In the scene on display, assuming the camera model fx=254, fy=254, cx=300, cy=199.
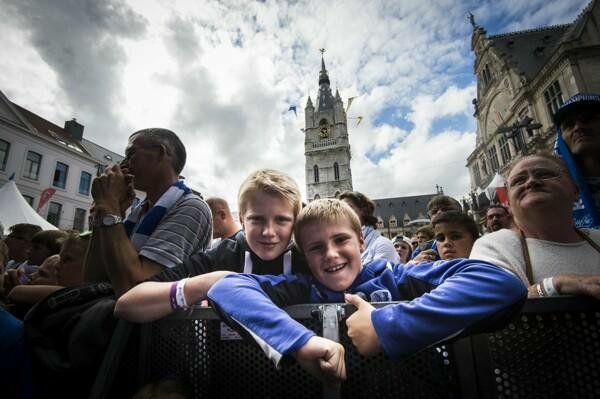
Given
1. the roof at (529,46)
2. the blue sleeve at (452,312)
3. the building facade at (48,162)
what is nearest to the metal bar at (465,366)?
the blue sleeve at (452,312)

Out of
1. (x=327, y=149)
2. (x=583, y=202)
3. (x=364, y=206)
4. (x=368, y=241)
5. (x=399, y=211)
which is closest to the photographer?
(x=583, y=202)

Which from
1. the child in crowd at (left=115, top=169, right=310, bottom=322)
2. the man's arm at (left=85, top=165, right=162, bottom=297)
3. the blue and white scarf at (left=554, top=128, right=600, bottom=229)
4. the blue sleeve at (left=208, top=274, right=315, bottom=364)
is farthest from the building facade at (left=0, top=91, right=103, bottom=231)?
the blue and white scarf at (left=554, top=128, right=600, bottom=229)

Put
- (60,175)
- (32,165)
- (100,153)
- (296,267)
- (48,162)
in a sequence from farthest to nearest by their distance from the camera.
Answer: (100,153) → (60,175) → (48,162) → (32,165) → (296,267)

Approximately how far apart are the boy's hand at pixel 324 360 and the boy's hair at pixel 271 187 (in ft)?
3.71

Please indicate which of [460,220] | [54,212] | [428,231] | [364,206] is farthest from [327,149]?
[460,220]

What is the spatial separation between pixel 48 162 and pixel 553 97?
3749cm

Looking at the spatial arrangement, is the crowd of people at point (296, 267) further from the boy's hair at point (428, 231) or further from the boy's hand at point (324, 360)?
the boy's hair at point (428, 231)

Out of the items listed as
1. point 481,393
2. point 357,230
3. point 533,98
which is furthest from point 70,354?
point 533,98

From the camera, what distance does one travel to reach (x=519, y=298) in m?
0.89

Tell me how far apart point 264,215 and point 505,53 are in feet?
101

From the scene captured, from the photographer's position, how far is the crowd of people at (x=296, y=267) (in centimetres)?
90

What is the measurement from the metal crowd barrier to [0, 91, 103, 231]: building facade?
2175 centimetres

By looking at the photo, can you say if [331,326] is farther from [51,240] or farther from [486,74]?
[486,74]

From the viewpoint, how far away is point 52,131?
74.6 ft
